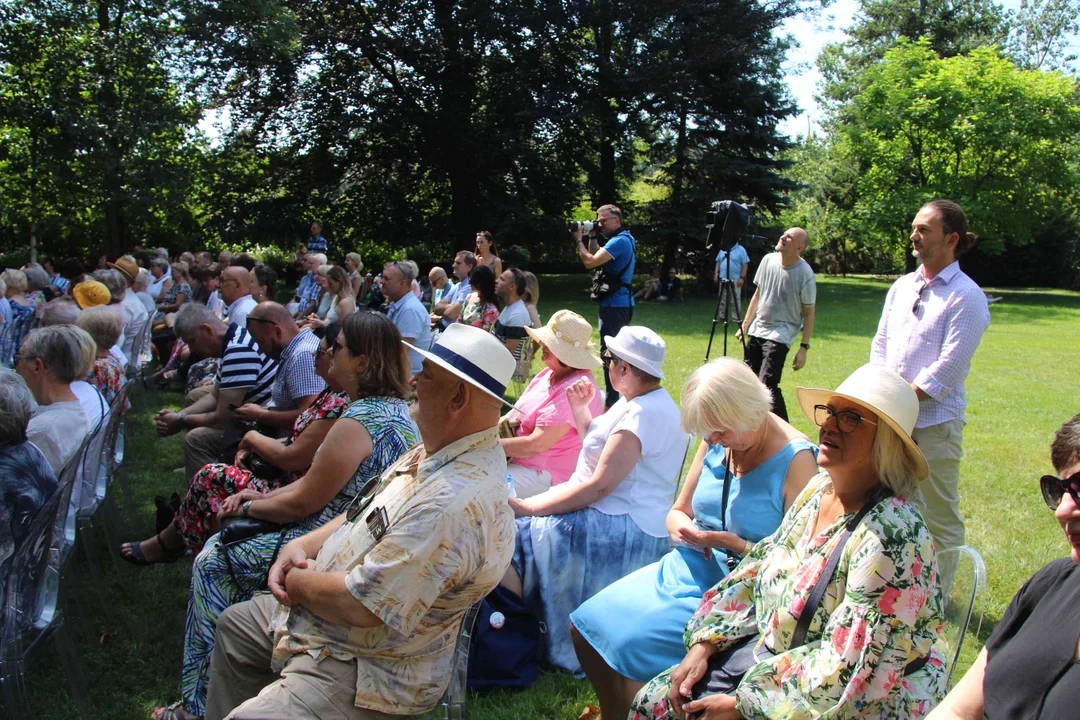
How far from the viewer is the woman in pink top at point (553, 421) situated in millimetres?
4254

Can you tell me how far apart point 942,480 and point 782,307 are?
3013 mm

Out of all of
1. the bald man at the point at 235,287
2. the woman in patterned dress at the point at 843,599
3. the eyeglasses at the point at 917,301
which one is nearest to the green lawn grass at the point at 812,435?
the woman in patterned dress at the point at 843,599

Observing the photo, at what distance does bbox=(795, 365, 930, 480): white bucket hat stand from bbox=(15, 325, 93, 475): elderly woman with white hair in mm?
3450

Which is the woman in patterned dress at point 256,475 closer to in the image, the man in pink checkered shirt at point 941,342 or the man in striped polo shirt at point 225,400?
the man in striped polo shirt at point 225,400

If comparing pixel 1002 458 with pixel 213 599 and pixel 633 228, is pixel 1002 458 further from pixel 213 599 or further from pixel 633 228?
pixel 633 228

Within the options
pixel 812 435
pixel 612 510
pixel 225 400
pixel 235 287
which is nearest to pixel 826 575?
pixel 612 510

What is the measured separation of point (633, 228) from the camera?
78.6 ft

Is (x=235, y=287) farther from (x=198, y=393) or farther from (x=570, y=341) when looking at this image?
(x=570, y=341)

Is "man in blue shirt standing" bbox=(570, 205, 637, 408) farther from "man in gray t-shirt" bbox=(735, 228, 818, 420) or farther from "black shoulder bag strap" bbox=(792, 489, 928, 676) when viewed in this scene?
"black shoulder bag strap" bbox=(792, 489, 928, 676)

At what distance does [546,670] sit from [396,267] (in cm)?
476

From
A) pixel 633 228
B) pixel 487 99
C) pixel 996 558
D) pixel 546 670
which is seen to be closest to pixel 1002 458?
Answer: pixel 996 558

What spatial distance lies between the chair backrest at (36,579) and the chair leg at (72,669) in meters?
0.07

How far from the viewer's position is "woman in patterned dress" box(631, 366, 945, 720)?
199 cm

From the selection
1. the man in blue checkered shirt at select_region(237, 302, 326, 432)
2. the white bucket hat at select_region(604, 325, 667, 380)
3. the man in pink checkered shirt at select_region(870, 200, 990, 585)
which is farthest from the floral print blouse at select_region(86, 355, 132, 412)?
the man in pink checkered shirt at select_region(870, 200, 990, 585)
